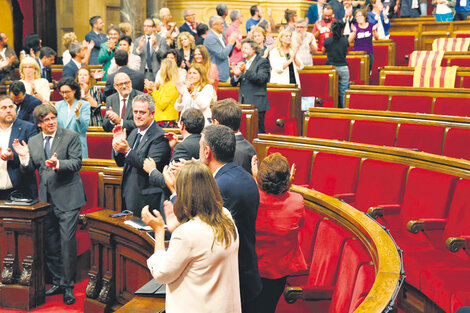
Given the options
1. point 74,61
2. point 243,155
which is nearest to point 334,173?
point 243,155

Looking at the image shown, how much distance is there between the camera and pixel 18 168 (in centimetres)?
361

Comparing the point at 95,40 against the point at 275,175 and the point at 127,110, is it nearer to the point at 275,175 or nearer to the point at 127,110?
the point at 127,110

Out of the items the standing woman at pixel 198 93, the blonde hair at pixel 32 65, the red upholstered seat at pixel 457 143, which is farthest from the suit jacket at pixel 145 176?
the blonde hair at pixel 32 65

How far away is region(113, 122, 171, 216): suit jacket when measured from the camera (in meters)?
2.99

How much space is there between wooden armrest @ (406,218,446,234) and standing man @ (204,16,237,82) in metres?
3.31

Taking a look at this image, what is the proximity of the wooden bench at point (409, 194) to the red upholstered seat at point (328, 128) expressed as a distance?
1.49 ft

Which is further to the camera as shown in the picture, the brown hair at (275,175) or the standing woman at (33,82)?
the standing woman at (33,82)

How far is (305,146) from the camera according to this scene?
145 inches

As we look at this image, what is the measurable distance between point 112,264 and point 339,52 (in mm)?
3629

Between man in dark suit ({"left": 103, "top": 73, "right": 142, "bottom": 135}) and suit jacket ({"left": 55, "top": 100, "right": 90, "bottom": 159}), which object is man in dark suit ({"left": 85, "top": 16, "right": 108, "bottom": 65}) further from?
man in dark suit ({"left": 103, "top": 73, "right": 142, "bottom": 135})

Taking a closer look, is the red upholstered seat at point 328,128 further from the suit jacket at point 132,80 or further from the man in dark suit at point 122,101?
the suit jacket at point 132,80

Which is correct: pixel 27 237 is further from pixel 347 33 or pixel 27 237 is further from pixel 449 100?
pixel 347 33

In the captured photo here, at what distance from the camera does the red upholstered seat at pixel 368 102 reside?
15.5 ft

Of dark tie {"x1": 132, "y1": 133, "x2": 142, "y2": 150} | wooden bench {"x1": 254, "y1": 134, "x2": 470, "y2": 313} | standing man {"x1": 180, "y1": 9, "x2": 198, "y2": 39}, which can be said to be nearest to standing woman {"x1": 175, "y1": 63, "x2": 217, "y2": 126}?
wooden bench {"x1": 254, "y1": 134, "x2": 470, "y2": 313}
